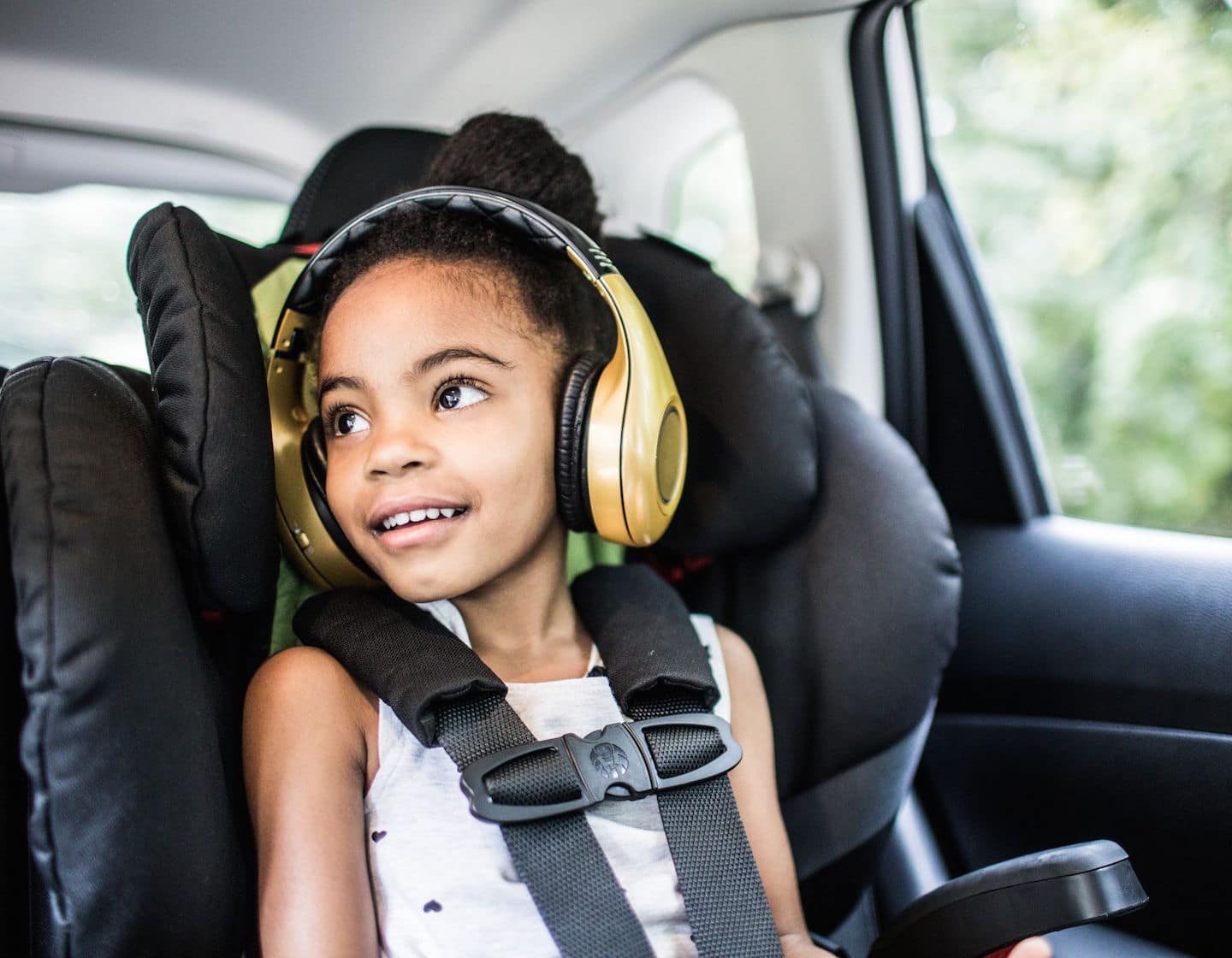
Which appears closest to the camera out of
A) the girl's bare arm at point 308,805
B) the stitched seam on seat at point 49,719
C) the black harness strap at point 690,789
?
the stitched seam on seat at point 49,719

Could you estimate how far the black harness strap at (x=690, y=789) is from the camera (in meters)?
0.98

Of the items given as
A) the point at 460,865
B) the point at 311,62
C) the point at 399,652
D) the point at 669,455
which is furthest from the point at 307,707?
the point at 311,62

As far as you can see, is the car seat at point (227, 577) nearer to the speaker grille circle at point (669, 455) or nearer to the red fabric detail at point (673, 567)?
the red fabric detail at point (673, 567)

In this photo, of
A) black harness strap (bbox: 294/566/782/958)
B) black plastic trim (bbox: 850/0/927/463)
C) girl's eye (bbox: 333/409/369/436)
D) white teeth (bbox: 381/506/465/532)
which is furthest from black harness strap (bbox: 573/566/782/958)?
black plastic trim (bbox: 850/0/927/463)

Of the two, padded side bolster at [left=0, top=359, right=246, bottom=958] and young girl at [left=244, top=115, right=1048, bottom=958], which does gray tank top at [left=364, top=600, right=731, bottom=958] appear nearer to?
young girl at [left=244, top=115, right=1048, bottom=958]

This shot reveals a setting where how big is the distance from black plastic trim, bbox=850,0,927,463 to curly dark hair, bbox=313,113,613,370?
0.63m

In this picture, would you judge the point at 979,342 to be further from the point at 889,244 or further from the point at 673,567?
the point at 673,567

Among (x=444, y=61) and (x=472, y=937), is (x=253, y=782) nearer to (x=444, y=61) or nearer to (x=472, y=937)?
(x=472, y=937)

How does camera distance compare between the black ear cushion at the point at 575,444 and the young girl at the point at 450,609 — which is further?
the black ear cushion at the point at 575,444

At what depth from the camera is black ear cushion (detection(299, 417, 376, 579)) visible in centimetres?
108

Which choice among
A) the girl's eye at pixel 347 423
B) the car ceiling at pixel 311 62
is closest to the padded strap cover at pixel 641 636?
the girl's eye at pixel 347 423

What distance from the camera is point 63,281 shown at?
65.0 inches

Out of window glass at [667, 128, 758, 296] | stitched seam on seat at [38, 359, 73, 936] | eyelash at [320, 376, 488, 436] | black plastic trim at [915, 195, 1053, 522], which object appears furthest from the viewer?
window glass at [667, 128, 758, 296]

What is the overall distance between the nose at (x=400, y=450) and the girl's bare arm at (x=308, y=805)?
8.5 inches
